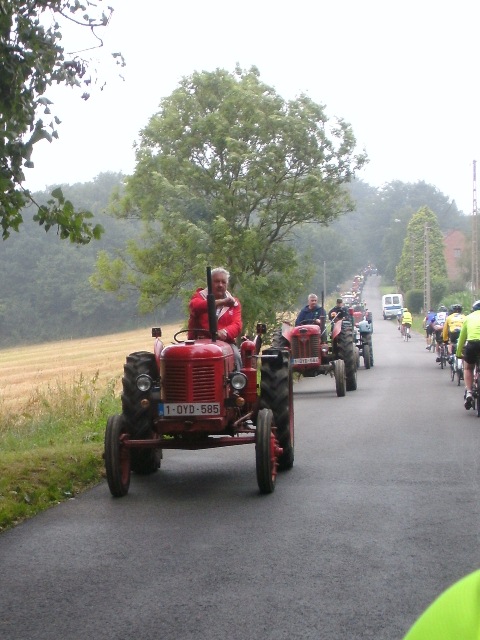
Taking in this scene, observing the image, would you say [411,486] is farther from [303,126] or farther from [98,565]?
[303,126]

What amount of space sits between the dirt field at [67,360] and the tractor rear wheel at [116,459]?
19120 mm

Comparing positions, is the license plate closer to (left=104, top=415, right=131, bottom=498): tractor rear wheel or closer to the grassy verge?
(left=104, top=415, right=131, bottom=498): tractor rear wheel

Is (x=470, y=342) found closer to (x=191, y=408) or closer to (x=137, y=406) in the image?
(x=137, y=406)

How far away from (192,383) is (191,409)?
24 cm

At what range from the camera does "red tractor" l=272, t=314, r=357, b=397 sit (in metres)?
21.6

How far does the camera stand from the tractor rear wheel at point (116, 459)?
9.05m

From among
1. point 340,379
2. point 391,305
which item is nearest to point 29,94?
point 340,379

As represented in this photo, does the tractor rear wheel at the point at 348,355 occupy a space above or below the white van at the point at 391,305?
below

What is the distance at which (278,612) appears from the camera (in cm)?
541

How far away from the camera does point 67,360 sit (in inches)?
1843

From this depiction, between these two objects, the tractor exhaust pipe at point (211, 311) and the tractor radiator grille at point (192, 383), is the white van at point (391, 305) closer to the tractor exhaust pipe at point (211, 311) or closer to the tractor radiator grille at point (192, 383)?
the tractor exhaust pipe at point (211, 311)

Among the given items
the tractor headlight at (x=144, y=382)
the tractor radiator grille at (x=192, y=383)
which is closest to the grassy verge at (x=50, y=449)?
the tractor headlight at (x=144, y=382)

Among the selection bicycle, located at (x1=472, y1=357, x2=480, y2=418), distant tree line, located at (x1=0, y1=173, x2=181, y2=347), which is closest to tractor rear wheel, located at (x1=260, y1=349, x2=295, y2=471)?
bicycle, located at (x1=472, y1=357, x2=480, y2=418)

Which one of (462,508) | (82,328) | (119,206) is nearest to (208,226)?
(119,206)
